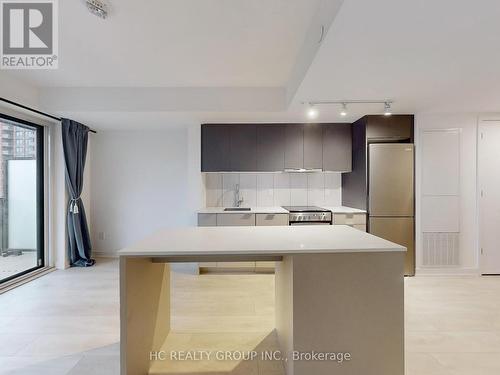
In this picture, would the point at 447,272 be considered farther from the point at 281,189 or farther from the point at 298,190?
the point at 281,189

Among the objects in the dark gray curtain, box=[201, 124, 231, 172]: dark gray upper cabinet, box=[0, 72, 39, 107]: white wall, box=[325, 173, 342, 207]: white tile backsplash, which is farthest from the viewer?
box=[325, 173, 342, 207]: white tile backsplash

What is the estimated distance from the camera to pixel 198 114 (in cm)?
379

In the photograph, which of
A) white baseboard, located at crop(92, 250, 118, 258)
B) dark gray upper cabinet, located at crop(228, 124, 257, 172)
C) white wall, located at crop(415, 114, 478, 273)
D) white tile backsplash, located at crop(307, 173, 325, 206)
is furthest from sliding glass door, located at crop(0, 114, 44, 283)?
white wall, located at crop(415, 114, 478, 273)

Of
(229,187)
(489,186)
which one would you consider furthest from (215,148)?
(489,186)

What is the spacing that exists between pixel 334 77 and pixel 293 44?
469 millimetres

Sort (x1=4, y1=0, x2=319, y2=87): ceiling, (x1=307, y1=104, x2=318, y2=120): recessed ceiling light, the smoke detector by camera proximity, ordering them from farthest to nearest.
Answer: (x1=307, y1=104, x2=318, y2=120): recessed ceiling light, (x1=4, y1=0, x2=319, y2=87): ceiling, the smoke detector

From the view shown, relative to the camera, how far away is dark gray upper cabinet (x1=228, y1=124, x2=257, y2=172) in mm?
4289

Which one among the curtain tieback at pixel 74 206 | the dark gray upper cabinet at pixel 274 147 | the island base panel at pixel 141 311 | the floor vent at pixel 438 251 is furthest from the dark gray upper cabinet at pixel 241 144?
the floor vent at pixel 438 251

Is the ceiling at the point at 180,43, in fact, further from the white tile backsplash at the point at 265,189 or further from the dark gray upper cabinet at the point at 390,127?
the white tile backsplash at the point at 265,189

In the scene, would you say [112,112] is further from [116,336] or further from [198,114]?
[116,336]

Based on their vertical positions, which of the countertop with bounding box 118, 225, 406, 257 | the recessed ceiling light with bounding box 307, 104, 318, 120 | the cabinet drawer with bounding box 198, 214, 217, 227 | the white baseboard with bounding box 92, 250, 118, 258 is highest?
the recessed ceiling light with bounding box 307, 104, 318, 120

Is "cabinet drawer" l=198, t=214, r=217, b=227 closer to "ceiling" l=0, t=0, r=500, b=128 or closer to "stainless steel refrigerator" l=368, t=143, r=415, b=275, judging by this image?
"ceiling" l=0, t=0, r=500, b=128

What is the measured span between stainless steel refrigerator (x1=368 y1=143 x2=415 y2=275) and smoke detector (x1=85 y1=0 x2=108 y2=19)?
131 inches

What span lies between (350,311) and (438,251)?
2899 millimetres
